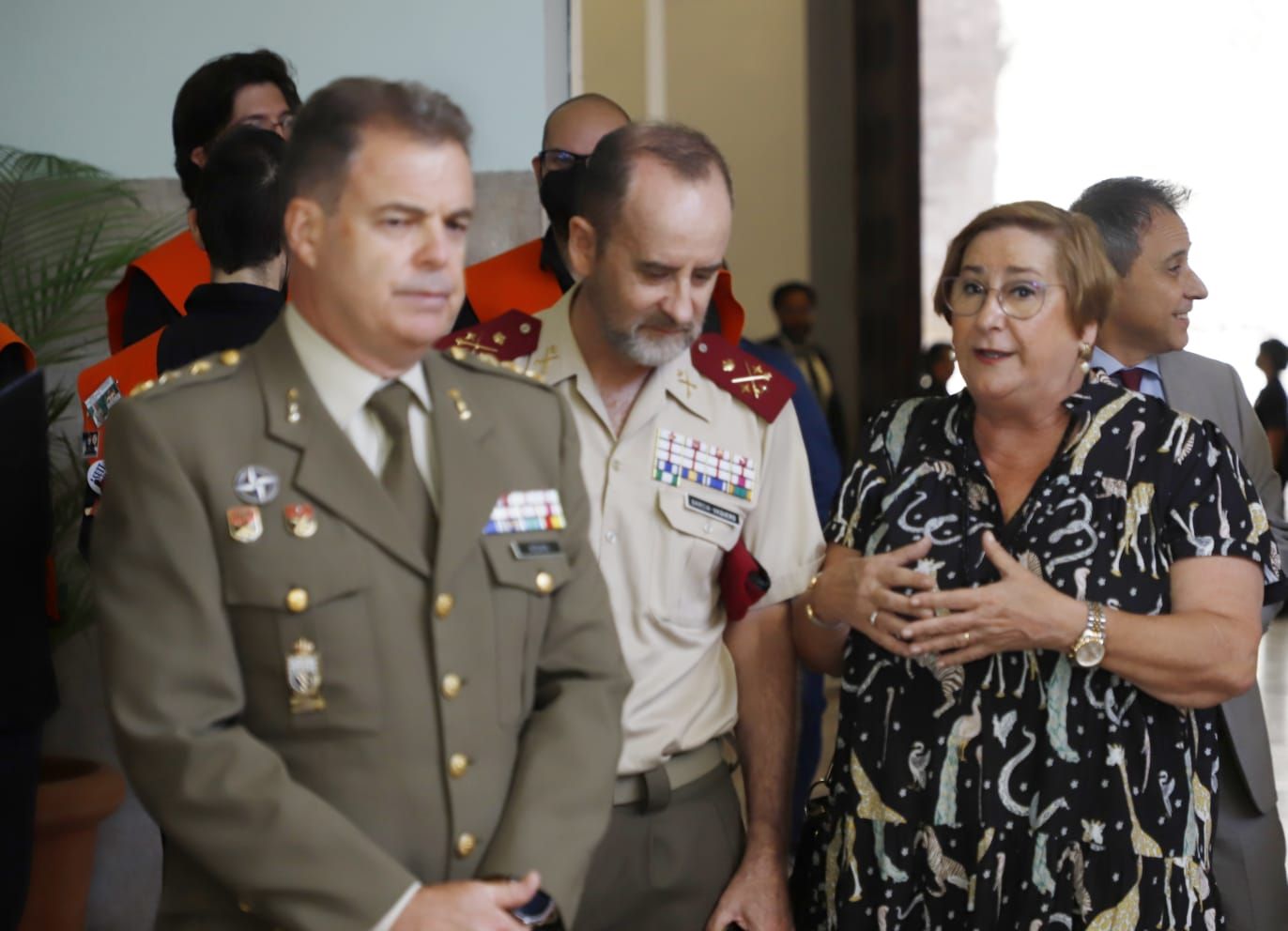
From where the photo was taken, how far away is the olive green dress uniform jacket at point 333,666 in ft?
4.96

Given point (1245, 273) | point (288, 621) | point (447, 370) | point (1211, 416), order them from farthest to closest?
point (1245, 273)
point (1211, 416)
point (447, 370)
point (288, 621)

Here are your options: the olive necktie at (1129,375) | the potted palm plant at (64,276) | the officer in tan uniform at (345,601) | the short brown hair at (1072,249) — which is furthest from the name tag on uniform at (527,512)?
the potted palm plant at (64,276)

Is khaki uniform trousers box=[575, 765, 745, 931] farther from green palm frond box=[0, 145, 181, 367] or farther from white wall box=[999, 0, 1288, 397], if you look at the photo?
white wall box=[999, 0, 1288, 397]

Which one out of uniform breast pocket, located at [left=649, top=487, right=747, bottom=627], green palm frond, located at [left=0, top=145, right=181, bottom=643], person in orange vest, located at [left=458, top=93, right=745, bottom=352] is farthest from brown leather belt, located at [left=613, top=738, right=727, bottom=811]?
green palm frond, located at [left=0, top=145, right=181, bottom=643]

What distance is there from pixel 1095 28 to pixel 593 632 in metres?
9.74

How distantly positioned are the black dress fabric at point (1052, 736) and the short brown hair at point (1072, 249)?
134 mm

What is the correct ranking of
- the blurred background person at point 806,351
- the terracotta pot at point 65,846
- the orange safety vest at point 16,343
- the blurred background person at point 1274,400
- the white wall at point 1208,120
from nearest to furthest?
the orange safety vest at point 16,343, the terracotta pot at point 65,846, the blurred background person at point 806,351, the blurred background person at point 1274,400, the white wall at point 1208,120

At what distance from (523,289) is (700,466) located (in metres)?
1.06

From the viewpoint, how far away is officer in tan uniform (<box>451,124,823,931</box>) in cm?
220

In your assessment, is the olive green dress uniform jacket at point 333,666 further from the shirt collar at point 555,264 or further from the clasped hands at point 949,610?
the shirt collar at point 555,264

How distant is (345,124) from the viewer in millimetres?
1554

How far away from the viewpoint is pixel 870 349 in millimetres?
11070

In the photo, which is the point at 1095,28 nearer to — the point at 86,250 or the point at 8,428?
the point at 86,250

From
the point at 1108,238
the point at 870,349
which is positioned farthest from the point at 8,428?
the point at 870,349
